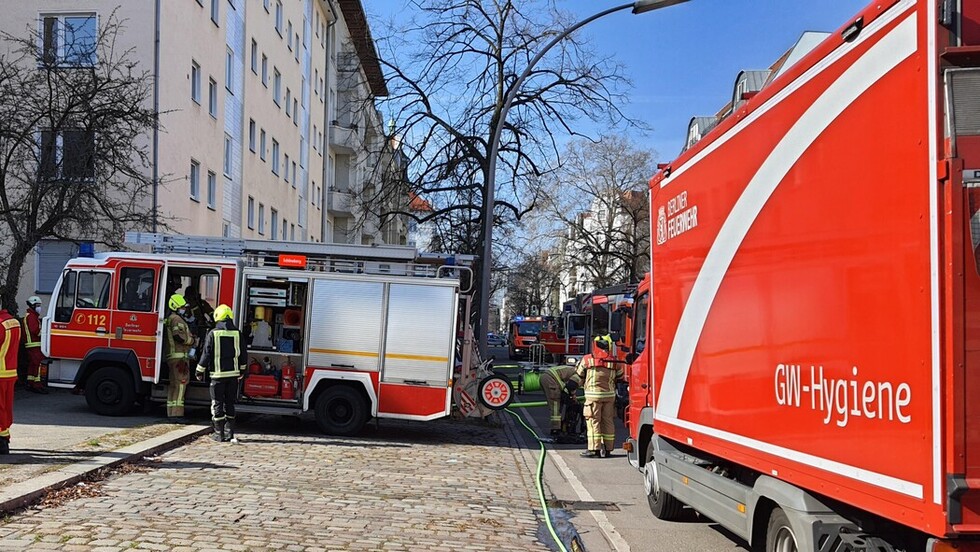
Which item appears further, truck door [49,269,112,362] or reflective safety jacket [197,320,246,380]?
truck door [49,269,112,362]

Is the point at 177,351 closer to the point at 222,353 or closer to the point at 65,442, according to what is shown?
the point at 222,353

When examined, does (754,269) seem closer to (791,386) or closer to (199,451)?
(791,386)

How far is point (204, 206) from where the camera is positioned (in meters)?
25.0

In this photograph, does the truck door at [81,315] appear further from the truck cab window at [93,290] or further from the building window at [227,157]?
the building window at [227,157]

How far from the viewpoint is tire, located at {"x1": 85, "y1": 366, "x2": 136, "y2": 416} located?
41.4ft

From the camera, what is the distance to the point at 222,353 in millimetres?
11133

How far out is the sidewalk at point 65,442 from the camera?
7352 mm

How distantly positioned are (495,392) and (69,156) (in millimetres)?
8859

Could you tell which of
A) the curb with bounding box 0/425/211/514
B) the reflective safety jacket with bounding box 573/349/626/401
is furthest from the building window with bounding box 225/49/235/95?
the reflective safety jacket with bounding box 573/349/626/401

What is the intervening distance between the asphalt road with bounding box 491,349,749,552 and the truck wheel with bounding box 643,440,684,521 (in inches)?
3.2

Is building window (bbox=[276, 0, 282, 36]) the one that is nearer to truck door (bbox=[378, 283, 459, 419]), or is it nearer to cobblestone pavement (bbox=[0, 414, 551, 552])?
truck door (bbox=[378, 283, 459, 419])

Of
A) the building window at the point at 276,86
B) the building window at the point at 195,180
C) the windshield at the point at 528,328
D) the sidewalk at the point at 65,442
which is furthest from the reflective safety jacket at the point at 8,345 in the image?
the windshield at the point at 528,328

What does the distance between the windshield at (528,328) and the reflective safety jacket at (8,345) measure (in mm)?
42365

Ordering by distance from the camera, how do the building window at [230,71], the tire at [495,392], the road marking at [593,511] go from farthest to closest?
the building window at [230,71] < the tire at [495,392] < the road marking at [593,511]
